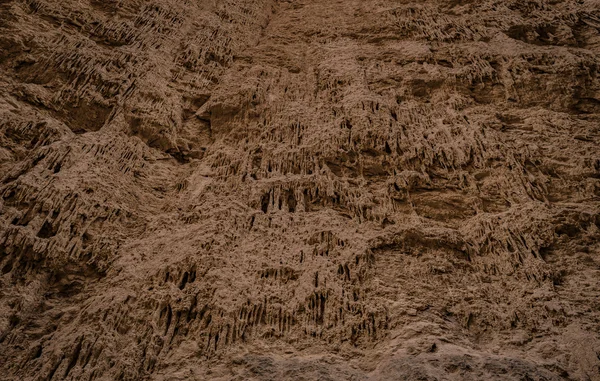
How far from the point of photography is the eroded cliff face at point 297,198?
2566 millimetres

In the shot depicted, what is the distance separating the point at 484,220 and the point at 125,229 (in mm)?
2647

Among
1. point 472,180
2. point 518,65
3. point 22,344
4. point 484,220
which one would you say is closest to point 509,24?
point 518,65

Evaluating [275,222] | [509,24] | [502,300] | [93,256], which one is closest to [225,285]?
[275,222]

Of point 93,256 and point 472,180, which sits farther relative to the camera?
point 472,180

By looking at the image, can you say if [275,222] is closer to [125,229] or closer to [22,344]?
[125,229]

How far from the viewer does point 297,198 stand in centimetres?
346

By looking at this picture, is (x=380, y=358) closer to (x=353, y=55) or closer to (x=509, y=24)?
(x=353, y=55)

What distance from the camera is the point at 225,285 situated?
113 inches

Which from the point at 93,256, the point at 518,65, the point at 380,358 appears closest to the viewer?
the point at 380,358

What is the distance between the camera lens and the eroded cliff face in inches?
101

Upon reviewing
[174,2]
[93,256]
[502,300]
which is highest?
[174,2]

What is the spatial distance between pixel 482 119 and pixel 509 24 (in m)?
1.80

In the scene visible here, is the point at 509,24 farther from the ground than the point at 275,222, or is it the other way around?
the point at 509,24

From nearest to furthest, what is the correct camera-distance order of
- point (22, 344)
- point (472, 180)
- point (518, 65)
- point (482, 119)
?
point (22, 344)
point (472, 180)
point (482, 119)
point (518, 65)
